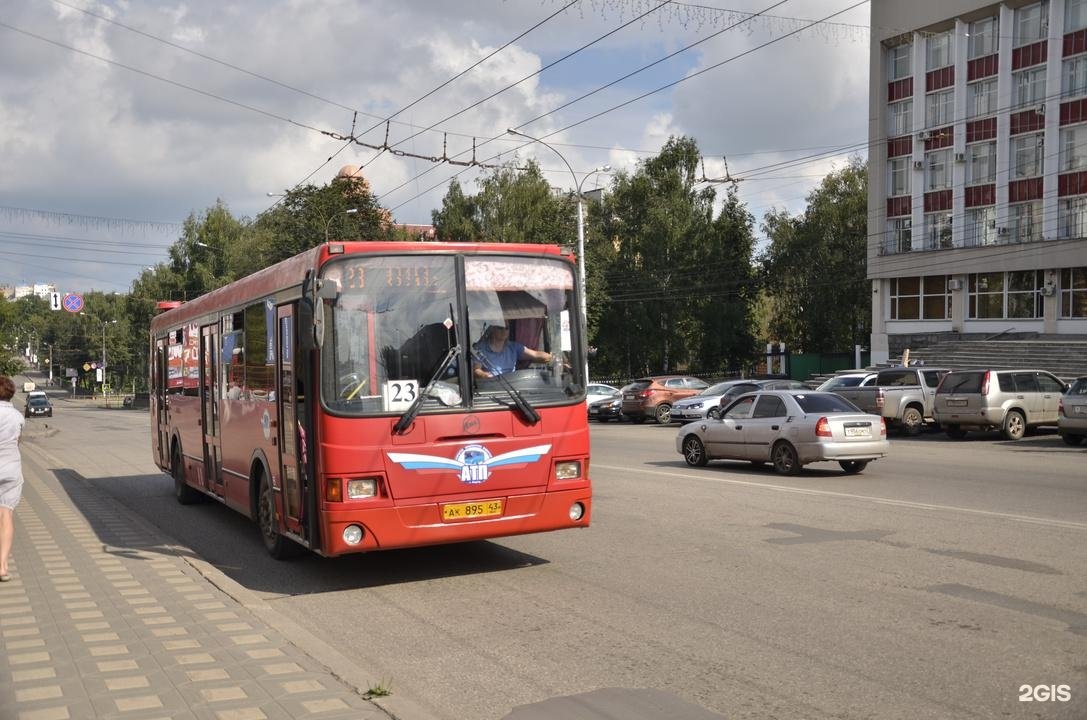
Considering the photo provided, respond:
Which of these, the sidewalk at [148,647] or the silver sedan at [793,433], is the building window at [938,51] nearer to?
the silver sedan at [793,433]

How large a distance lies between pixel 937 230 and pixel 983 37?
9293 millimetres

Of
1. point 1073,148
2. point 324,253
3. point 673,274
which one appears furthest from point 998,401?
point 673,274

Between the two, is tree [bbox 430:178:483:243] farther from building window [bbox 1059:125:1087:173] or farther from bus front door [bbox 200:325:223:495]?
bus front door [bbox 200:325:223:495]

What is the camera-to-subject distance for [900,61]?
176 feet

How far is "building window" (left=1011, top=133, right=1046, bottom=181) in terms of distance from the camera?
47.2 m

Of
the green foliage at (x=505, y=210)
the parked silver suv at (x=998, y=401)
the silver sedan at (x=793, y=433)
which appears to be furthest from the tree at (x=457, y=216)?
the silver sedan at (x=793, y=433)

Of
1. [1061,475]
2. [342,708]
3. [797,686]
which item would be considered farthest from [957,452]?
[342,708]

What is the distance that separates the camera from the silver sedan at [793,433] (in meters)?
16.9

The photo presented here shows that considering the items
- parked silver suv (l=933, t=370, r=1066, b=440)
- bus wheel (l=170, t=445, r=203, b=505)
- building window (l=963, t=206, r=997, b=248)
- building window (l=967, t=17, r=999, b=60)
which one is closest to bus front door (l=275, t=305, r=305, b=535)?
bus wheel (l=170, t=445, r=203, b=505)

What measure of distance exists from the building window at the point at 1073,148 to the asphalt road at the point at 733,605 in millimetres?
36961

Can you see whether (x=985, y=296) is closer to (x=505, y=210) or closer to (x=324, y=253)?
(x=505, y=210)

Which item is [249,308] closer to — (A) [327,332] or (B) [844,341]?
(A) [327,332]

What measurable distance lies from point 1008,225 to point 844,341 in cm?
2117

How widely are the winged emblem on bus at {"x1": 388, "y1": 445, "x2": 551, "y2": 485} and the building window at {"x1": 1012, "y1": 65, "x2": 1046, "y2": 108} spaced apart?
4591cm
